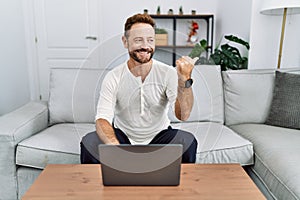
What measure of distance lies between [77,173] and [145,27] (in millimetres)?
594

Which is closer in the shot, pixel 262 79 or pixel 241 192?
pixel 241 192

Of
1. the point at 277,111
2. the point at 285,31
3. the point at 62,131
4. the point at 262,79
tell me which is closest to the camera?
the point at 62,131

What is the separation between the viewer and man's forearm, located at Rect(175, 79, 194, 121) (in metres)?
0.95

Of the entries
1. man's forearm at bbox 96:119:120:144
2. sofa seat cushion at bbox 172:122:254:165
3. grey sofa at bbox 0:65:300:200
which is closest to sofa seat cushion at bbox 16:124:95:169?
grey sofa at bbox 0:65:300:200

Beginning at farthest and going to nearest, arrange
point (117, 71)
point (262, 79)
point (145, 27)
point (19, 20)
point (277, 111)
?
point (19, 20)
point (262, 79)
point (277, 111)
point (117, 71)
point (145, 27)

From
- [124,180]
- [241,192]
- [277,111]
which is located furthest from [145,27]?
[277,111]

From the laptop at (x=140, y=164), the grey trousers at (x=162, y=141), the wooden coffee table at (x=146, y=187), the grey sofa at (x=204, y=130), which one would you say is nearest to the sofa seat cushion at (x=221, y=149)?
the grey sofa at (x=204, y=130)

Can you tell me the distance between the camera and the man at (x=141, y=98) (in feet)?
2.96

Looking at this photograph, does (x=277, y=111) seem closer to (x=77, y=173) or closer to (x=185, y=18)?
(x=77, y=173)

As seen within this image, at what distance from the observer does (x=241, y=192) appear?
3.06 ft

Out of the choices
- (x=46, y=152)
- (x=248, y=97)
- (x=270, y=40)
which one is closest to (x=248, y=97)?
(x=248, y=97)

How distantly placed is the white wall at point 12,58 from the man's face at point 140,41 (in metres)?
2.48

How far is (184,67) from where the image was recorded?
0.87 meters

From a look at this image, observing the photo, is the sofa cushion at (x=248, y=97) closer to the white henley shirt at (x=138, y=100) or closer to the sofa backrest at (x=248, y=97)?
the sofa backrest at (x=248, y=97)
